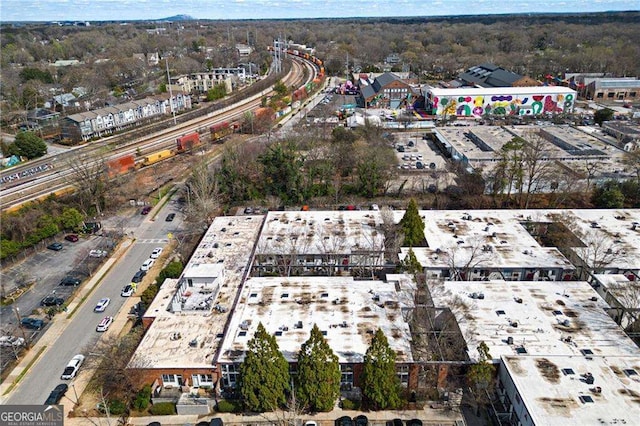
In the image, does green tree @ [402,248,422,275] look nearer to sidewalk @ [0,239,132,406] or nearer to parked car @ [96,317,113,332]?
sidewalk @ [0,239,132,406]

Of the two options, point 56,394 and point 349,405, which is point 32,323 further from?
point 349,405

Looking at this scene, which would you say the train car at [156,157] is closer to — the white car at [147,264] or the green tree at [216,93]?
the white car at [147,264]

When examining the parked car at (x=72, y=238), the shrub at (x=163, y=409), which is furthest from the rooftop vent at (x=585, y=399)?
the parked car at (x=72, y=238)

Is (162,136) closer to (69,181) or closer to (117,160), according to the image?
(117,160)

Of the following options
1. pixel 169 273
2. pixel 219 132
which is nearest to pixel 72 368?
pixel 169 273

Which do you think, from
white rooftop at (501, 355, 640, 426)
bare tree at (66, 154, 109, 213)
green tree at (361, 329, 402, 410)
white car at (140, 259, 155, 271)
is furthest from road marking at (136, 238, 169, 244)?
white rooftop at (501, 355, 640, 426)
